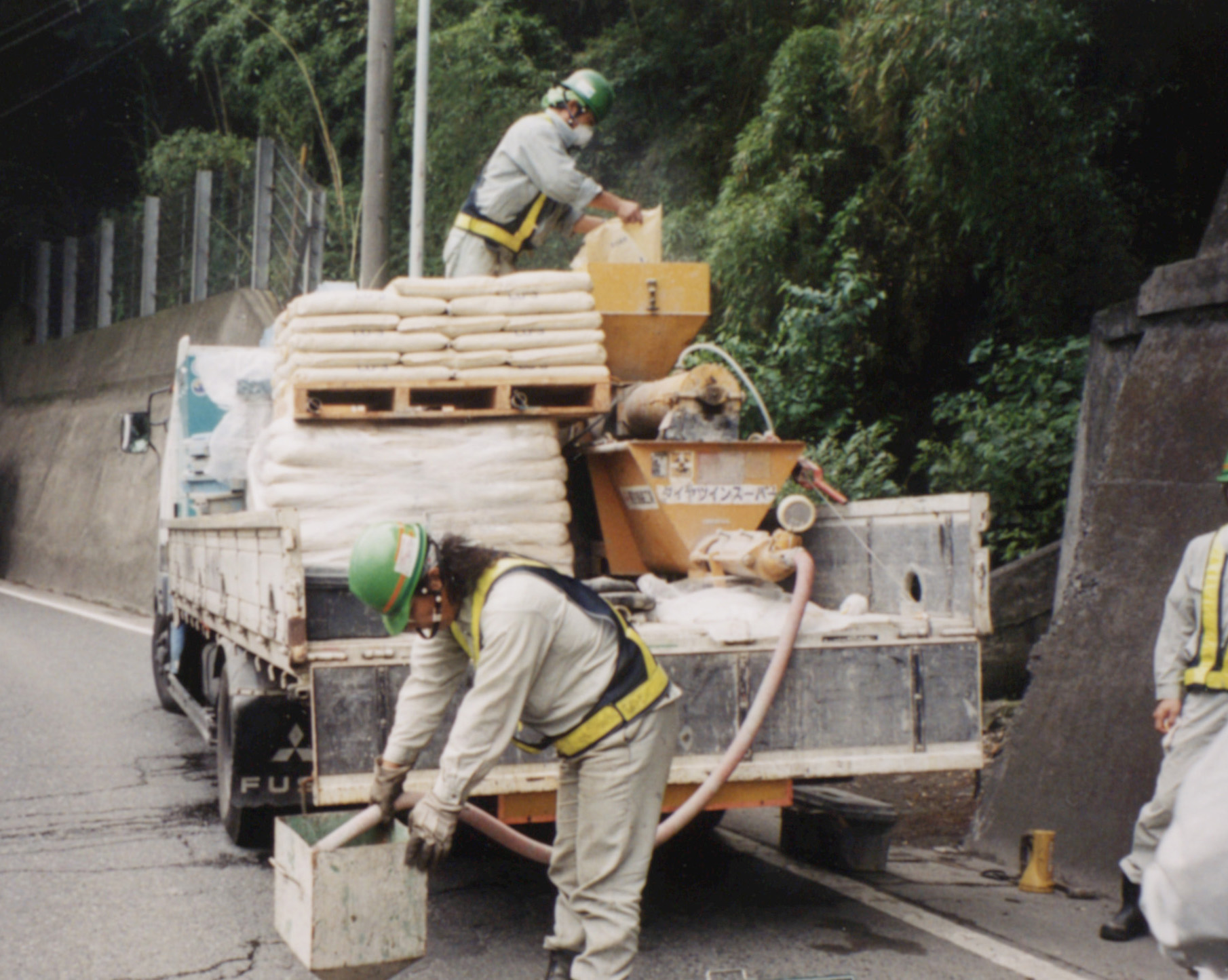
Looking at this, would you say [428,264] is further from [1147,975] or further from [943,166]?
[1147,975]

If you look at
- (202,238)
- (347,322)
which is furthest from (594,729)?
(202,238)

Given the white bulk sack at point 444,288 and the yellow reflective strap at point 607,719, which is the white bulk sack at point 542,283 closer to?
the white bulk sack at point 444,288

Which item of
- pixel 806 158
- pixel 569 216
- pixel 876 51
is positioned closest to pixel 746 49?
pixel 806 158

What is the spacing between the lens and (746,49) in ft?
51.1

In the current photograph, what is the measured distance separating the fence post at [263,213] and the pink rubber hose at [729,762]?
1599 cm

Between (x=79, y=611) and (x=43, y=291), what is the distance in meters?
13.1

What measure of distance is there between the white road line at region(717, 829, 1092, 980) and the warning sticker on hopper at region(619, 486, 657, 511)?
1826mm

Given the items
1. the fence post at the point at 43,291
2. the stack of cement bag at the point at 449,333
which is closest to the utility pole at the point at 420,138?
the stack of cement bag at the point at 449,333

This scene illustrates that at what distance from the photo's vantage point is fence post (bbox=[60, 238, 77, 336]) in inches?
1077

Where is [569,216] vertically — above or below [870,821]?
above

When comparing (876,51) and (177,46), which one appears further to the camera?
(177,46)

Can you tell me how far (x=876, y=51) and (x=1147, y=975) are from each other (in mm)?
7623

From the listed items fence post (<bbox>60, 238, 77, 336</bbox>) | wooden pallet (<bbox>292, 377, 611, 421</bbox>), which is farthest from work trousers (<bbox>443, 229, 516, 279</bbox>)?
fence post (<bbox>60, 238, 77, 336</bbox>)

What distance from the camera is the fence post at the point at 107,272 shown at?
25.5 metres
